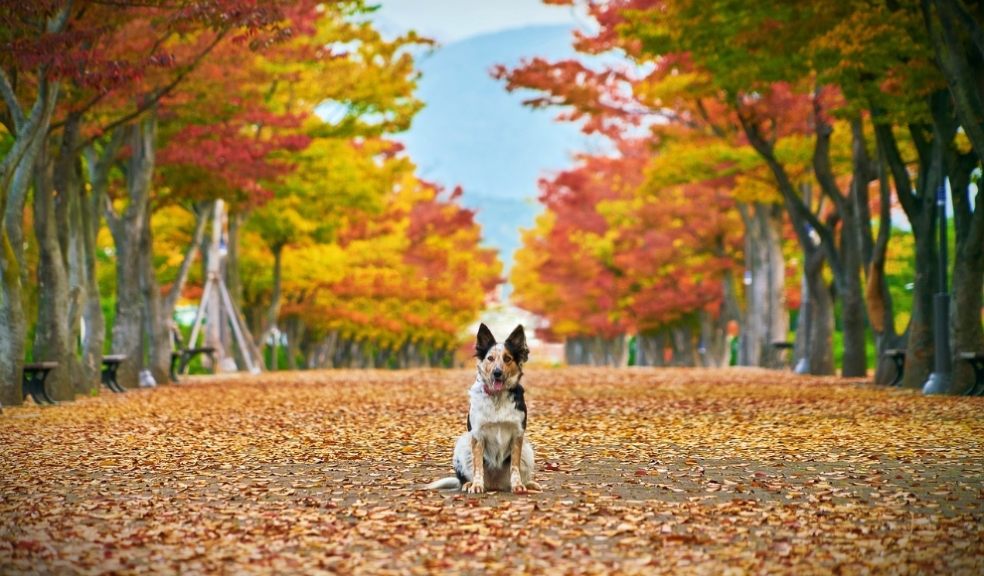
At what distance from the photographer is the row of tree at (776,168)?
66.7 feet

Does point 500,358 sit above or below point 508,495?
above

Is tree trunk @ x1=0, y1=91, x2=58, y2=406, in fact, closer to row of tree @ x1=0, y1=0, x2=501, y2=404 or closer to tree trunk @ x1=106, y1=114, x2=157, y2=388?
row of tree @ x1=0, y1=0, x2=501, y2=404

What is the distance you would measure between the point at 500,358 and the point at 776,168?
66.8ft

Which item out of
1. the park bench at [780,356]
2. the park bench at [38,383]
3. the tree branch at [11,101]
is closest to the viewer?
the tree branch at [11,101]

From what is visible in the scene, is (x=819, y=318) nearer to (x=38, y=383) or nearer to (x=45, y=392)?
(x=45, y=392)

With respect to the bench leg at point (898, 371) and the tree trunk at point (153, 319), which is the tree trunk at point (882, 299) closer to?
the bench leg at point (898, 371)

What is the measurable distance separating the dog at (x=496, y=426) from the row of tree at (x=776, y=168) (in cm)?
1015

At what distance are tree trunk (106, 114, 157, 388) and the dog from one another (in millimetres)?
17237

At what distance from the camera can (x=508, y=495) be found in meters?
9.41

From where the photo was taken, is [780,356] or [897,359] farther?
[780,356]

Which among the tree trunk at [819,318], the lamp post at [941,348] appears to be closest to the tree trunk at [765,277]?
the tree trunk at [819,318]

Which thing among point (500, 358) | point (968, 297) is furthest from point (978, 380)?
point (500, 358)

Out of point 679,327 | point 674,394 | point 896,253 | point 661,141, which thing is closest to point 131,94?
point 674,394

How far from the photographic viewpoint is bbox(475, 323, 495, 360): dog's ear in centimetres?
907
